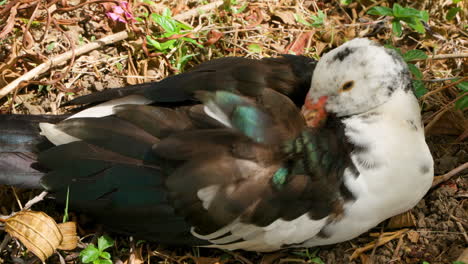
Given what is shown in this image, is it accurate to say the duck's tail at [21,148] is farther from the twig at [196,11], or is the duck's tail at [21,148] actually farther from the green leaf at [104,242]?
the twig at [196,11]

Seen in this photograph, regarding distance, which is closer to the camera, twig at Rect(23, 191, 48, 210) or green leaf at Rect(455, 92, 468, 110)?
twig at Rect(23, 191, 48, 210)

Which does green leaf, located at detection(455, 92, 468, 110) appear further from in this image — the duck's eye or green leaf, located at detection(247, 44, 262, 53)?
green leaf, located at detection(247, 44, 262, 53)

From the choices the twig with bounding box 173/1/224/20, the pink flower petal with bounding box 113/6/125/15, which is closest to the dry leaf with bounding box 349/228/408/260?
the twig with bounding box 173/1/224/20

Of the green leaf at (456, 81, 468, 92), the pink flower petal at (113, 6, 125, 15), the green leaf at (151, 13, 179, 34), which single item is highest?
the pink flower petal at (113, 6, 125, 15)

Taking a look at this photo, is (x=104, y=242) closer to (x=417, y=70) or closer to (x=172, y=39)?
(x=172, y=39)

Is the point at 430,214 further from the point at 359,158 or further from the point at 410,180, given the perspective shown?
the point at 359,158

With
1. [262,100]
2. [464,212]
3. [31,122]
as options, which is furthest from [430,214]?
[31,122]
